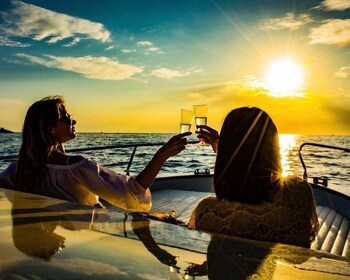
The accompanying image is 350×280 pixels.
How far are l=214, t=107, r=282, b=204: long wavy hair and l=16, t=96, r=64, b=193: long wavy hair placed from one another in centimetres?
97

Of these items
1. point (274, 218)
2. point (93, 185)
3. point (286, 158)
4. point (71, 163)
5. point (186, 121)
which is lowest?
point (286, 158)

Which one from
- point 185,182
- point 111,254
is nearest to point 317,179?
point 185,182

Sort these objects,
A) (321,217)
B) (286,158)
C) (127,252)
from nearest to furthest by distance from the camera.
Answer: (127,252)
(321,217)
(286,158)

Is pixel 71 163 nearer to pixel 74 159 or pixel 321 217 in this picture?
pixel 74 159

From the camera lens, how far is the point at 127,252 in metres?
1.08

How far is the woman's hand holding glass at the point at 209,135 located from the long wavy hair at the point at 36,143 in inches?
40.9

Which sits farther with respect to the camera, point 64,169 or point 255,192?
point 64,169

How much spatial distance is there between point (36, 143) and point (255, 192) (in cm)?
123

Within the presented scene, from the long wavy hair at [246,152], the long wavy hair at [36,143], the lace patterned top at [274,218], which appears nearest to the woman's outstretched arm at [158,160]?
the long wavy hair at [246,152]

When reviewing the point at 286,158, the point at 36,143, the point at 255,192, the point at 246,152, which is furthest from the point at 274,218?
the point at 286,158

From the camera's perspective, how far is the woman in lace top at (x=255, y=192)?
1.83 metres

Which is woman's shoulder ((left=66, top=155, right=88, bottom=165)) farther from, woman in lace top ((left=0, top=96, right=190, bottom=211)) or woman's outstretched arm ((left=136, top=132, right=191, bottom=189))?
woman's outstretched arm ((left=136, top=132, right=191, bottom=189))

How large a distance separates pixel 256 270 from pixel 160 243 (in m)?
0.34

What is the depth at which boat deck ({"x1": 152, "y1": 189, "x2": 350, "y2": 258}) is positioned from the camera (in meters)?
4.21
